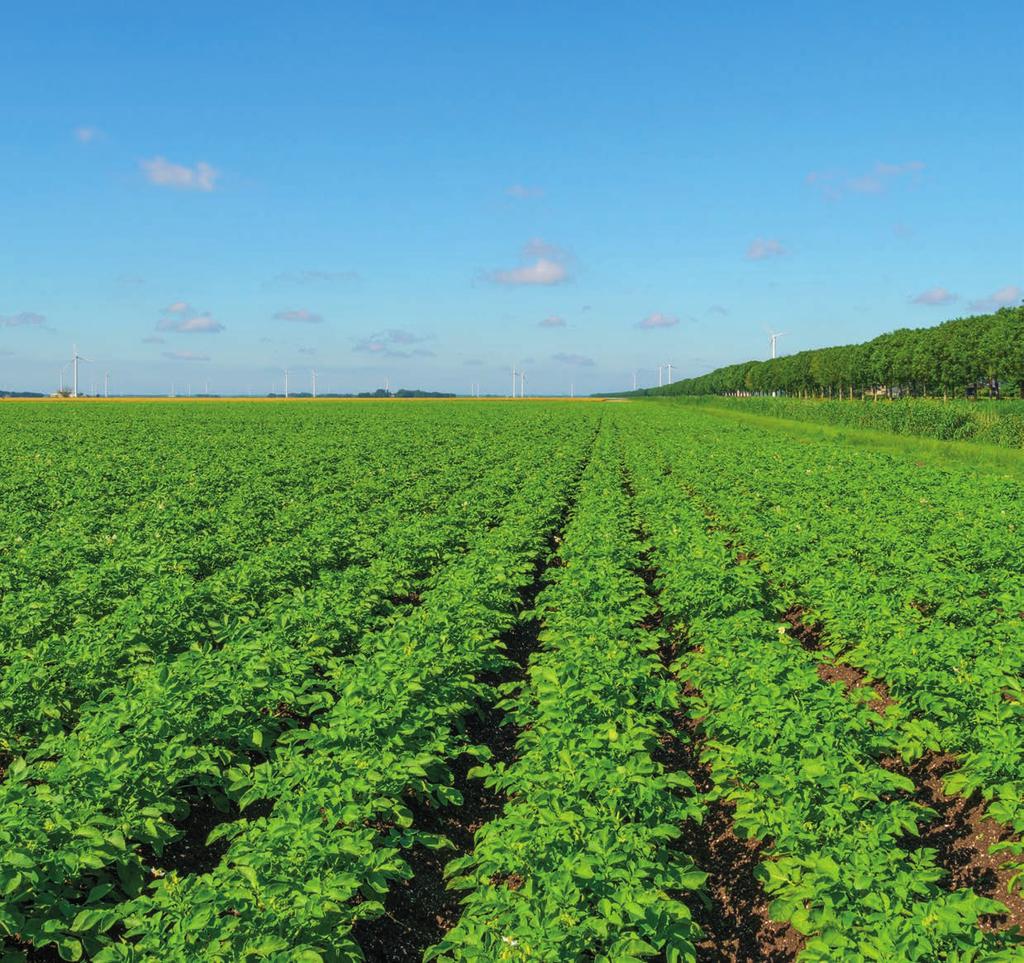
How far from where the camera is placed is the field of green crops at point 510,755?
13.7ft

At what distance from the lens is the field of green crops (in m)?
4.19

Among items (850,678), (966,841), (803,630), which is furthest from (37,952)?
(803,630)

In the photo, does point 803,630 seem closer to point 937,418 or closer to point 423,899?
point 423,899

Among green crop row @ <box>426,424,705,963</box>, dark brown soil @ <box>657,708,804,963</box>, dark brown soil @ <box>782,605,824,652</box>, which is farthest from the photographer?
dark brown soil @ <box>782,605,824,652</box>

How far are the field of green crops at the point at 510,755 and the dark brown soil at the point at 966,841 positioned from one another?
0.09 feet

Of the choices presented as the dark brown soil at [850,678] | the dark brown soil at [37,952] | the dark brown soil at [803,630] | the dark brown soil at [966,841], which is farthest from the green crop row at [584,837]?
the dark brown soil at [803,630]

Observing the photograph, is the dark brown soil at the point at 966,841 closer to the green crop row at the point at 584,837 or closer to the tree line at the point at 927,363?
the green crop row at the point at 584,837

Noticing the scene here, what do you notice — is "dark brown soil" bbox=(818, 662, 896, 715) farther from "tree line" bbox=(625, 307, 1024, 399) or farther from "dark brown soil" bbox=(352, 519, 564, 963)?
"tree line" bbox=(625, 307, 1024, 399)

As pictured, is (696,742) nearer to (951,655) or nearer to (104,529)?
(951,655)

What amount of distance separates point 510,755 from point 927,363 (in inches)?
3632

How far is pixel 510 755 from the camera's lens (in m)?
7.66

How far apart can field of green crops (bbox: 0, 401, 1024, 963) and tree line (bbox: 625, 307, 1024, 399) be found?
231 ft

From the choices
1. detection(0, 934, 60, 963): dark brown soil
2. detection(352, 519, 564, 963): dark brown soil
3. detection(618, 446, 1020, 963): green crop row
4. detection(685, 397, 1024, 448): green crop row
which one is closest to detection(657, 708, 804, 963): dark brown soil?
detection(618, 446, 1020, 963): green crop row

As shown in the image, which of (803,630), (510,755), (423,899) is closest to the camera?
(423,899)
